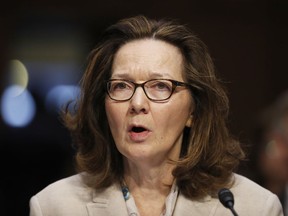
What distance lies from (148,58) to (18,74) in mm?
4248

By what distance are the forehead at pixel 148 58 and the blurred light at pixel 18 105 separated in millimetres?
3966

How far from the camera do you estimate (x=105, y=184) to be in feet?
9.32

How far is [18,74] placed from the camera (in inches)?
265

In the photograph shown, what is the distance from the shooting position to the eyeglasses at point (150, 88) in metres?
2.67

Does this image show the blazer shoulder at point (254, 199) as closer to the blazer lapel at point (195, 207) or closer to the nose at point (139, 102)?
the blazer lapel at point (195, 207)

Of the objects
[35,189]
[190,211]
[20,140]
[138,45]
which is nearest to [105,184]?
[190,211]

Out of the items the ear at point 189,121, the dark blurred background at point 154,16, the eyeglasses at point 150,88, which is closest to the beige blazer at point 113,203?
the ear at point 189,121

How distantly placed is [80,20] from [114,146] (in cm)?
415

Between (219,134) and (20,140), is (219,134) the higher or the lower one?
the higher one

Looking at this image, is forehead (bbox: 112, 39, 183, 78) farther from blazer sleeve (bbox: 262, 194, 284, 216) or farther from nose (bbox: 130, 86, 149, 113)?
blazer sleeve (bbox: 262, 194, 284, 216)

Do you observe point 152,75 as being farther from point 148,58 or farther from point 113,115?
point 113,115

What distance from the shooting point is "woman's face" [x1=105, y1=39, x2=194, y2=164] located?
2650 millimetres

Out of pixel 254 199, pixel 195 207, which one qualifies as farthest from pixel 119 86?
pixel 254 199

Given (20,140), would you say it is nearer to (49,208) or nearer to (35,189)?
(35,189)
